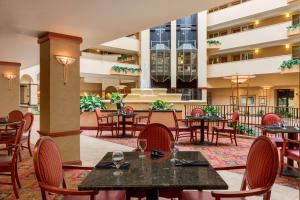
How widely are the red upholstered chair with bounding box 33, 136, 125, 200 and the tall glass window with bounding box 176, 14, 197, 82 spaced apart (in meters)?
17.9

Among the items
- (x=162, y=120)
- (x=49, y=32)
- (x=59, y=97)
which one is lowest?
(x=162, y=120)

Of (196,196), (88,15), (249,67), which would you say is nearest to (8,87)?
(88,15)

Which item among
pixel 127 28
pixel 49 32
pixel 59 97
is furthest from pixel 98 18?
pixel 59 97

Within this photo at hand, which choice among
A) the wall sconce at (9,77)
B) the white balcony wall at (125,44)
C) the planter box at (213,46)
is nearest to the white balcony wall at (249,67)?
the planter box at (213,46)

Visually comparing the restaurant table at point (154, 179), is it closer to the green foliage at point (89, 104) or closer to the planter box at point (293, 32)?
the green foliage at point (89, 104)

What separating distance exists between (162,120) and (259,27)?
11.2 meters

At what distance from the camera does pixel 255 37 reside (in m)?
17.1

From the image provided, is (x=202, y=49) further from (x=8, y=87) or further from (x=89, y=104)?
(x=8, y=87)

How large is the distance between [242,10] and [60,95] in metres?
15.6

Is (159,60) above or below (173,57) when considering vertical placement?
below

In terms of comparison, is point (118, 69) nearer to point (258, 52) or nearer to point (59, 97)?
point (258, 52)

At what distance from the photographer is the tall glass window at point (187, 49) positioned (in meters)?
19.7

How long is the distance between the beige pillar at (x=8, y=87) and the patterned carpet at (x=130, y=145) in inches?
109

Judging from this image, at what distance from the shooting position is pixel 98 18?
4059 millimetres
